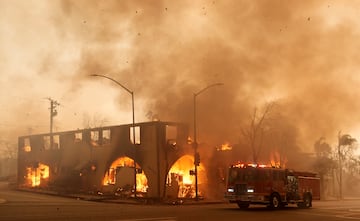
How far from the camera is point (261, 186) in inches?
853

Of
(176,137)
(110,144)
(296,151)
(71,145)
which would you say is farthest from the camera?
(296,151)

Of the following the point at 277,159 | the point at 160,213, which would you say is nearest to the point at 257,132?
the point at 277,159

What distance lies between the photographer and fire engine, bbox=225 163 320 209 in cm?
2162

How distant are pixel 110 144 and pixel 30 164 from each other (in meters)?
17.0

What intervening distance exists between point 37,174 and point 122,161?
53.5ft

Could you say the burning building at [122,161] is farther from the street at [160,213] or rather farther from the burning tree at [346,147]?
the burning tree at [346,147]

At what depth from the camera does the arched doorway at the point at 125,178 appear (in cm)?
3953

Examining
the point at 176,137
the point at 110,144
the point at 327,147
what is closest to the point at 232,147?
the point at 176,137

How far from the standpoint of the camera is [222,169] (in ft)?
137

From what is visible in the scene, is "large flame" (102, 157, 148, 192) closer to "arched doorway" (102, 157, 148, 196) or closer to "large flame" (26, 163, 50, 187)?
"arched doorway" (102, 157, 148, 196)

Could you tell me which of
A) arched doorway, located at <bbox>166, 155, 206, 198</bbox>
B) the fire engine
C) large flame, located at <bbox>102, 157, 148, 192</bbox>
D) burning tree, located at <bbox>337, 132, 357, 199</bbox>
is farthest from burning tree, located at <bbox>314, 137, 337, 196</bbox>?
the fire engine

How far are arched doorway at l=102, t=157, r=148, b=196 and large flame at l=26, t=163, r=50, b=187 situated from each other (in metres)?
13.0

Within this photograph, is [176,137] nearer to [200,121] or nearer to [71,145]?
[200,121]

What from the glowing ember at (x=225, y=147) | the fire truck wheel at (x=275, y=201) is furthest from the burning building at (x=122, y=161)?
the fire truck wheel at (x=275, y=201)
